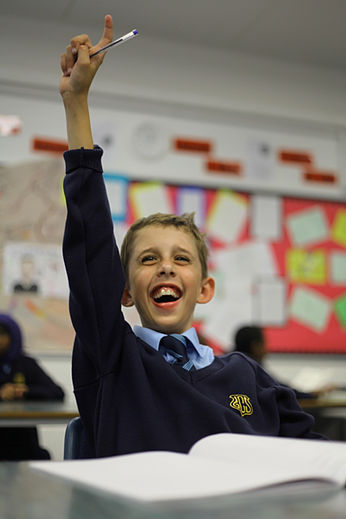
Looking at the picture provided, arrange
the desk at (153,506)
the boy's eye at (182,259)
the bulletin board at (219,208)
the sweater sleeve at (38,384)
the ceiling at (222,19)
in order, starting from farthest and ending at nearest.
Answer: the bulletin board at (219,208) → the ceiling at (222,19) → the sweater sleeve at (38,384) → the boy's eye at (182,259) → the desk at (153,506)

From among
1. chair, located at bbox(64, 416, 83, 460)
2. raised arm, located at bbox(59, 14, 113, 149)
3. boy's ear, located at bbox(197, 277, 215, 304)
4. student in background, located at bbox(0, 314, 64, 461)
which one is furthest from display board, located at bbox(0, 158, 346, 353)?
raised arm, located at bbox(59, 14, 113, 149)

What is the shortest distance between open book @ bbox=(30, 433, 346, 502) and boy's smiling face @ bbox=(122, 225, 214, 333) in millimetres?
474

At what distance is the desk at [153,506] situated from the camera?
41cm

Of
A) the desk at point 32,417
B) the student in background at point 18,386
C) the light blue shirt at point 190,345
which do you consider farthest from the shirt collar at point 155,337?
the student in background at point 18,386

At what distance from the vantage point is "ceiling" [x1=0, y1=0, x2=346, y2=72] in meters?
3.83

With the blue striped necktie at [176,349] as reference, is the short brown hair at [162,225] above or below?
above

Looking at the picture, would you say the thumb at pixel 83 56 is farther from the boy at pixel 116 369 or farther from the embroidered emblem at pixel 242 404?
the embroidered emblem at pixel 242 404

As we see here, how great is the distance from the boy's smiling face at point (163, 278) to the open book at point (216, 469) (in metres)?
0.47

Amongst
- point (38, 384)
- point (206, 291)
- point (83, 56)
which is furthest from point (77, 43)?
point (38, 384)

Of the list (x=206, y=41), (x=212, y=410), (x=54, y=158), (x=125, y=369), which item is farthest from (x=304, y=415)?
(x=206, y=41)

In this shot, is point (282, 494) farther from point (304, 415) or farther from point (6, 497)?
point (304, 415)

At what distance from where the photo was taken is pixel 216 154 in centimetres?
439

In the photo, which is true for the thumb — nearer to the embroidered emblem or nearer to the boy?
the boy

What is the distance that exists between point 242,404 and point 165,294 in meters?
0.24
